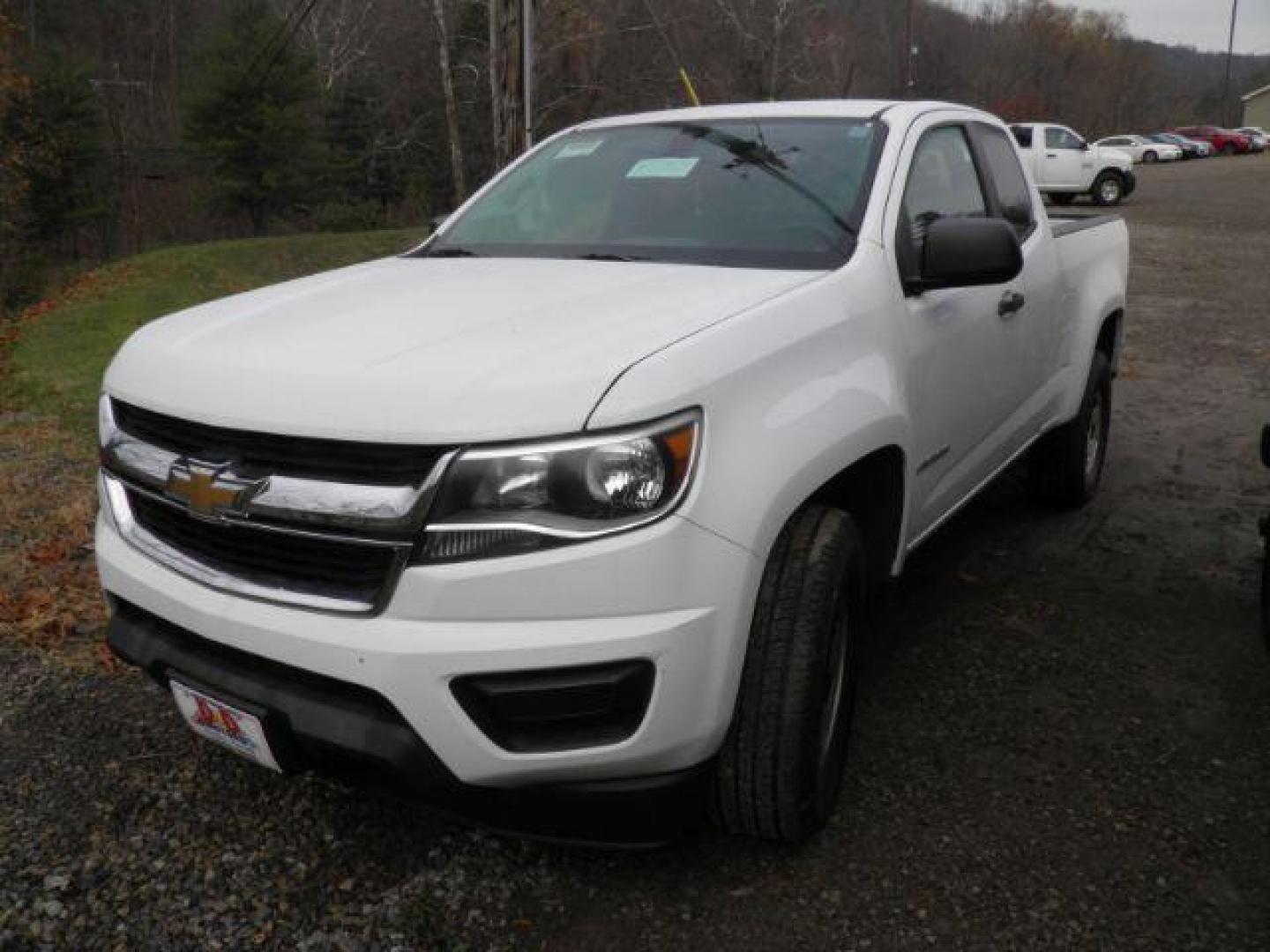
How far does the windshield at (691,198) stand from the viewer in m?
3.00

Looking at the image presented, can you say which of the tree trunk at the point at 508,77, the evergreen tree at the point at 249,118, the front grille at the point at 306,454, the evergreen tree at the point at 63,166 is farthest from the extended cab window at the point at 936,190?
the evergreen tree at the point at 249,118

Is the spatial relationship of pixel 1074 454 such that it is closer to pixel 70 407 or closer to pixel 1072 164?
pixel 70 407

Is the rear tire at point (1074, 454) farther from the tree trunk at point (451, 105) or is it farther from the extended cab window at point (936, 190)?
the tree trunk at point (451, 105)

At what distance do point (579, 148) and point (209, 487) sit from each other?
2.14 m

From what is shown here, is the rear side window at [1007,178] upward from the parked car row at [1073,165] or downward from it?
upward

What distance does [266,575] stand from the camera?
216 cm

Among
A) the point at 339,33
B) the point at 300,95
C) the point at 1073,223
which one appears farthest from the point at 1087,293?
the point at 339,33

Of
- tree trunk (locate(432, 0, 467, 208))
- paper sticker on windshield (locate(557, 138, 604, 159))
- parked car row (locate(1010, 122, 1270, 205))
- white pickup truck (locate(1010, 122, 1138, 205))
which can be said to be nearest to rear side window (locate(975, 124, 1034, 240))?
paper sticker on windshield (locate(557, 138, 604, 159))

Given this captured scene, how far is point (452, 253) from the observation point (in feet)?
11.6

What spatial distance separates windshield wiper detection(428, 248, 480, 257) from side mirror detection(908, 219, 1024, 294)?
139 centimetres

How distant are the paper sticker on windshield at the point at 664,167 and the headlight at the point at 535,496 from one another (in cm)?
167

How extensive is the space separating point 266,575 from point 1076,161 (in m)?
24.4

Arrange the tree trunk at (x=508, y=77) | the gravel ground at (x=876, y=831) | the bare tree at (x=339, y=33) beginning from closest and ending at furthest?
the gravel ground at (x=876, y=831), the tree trunk at (x=508, y=77), the bare tree at (x=339, y=33)

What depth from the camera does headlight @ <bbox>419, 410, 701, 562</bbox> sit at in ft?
6.36
